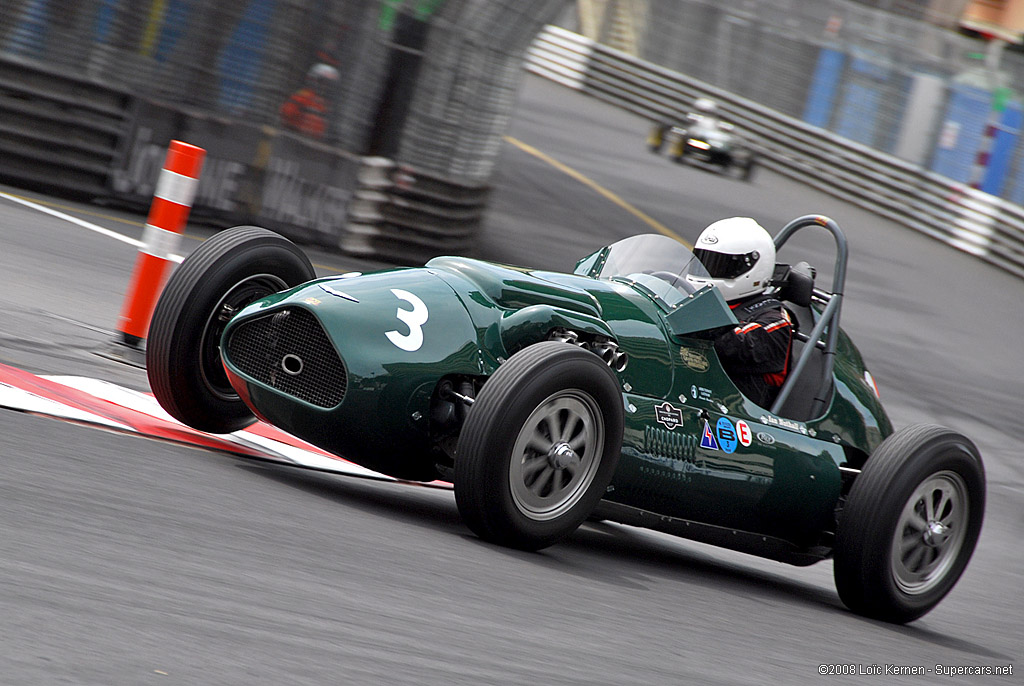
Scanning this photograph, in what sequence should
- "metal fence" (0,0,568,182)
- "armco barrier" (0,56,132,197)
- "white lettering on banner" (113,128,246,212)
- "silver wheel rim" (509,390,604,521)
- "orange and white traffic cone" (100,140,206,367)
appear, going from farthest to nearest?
"white lettering on banner" (113,128,246,212), "metal fence" (0,0,568,182), "armco barrier" (0,56,132,197), "orange and white traffic cone" (100,140,206,367), "silver wheel rim" (509,390,604,521)

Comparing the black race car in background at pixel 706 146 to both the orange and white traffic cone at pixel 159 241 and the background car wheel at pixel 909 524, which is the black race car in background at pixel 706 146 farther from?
the background car wheel at pixel 909 524

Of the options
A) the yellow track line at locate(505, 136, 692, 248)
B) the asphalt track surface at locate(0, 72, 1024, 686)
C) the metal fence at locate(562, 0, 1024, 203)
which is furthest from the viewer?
the metal fence at locate(562, 0, 1024, 203)

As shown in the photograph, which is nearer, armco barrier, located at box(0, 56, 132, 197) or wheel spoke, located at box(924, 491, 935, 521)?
wheel spoke, located at box(924, 491, 935, 521)

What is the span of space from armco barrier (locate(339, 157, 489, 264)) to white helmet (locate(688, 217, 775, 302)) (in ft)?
23.9

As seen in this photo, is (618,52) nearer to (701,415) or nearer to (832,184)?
(832,184)

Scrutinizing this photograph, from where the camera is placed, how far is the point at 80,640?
316 cm

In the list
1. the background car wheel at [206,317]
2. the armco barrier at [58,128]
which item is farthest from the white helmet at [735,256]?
the armco barrier at [58,128]

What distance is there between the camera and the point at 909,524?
6.20 meters

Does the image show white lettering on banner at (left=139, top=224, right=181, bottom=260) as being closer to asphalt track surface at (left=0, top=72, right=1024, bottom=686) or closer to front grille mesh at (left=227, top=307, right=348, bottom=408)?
asphalt track surface at (left=0, top=72, right=1024, bottom=686)

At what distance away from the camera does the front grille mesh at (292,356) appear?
17.2 ft

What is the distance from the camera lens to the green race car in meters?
5.15

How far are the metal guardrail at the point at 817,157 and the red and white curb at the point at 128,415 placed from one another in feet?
59.5

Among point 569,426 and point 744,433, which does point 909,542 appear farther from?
point 569,426

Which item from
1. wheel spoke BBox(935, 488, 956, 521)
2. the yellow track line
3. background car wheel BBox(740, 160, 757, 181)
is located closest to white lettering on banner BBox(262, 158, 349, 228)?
the yellow track line
